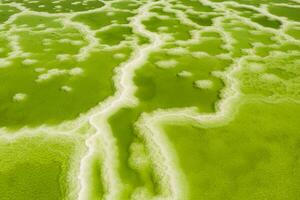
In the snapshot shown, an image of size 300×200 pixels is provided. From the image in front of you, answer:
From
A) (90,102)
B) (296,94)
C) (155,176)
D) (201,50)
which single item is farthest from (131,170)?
(201,50)

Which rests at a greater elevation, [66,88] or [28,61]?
[66,88]

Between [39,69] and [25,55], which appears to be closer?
[39,69]

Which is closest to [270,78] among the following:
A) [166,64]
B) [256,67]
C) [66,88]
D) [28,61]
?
[256,67]

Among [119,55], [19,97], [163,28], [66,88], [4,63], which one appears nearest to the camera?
[19,97]

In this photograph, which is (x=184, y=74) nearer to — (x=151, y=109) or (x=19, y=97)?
(x=151, y=109)

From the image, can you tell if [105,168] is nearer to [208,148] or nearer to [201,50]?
[208,148]

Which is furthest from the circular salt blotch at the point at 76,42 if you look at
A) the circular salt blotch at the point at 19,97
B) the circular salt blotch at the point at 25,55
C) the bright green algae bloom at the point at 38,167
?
the bright green algae bloom at the point at 38,167

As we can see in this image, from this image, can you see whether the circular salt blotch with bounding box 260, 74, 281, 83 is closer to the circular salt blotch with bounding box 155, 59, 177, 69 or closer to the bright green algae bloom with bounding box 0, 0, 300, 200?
the bright green algae bloom with bounding box 0, 0, 300, 200
